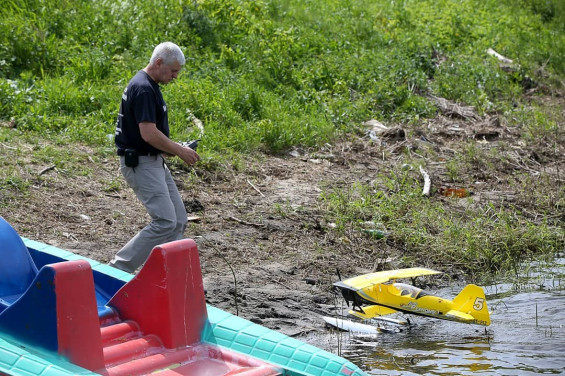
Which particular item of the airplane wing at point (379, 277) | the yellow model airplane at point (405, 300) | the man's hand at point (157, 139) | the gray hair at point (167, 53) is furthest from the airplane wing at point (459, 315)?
the gray hair at point (167, 53)

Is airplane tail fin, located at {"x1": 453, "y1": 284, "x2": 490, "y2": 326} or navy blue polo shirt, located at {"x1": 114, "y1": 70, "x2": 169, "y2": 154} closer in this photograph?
navy blue polo shirt, located at {"x1": 114, "y1": 70, "x2": 169, "y2": 154}

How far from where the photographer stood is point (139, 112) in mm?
6461

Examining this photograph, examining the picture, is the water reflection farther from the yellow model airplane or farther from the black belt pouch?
the black belt pouch

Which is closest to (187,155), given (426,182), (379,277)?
(379,277)

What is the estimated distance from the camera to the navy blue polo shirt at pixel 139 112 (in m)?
6.45

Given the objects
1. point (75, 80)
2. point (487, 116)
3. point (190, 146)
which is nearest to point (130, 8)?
point (75, 80)

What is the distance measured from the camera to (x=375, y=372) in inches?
242

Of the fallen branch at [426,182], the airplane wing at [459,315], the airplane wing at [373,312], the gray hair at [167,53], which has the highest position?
the gray hair at [167,53]

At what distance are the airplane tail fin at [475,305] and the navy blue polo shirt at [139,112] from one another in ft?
9.06

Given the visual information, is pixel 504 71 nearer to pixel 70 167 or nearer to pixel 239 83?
pixel 239 83

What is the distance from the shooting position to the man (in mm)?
6535

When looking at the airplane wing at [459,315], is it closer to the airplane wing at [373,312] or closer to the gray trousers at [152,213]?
the airplane wing at [373,312]

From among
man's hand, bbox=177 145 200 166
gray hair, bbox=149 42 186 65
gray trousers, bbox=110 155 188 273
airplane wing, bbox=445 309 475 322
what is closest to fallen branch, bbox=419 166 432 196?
airplane wing, bbox=445 309 475 322

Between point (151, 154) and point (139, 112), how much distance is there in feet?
1.25
